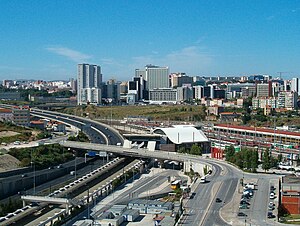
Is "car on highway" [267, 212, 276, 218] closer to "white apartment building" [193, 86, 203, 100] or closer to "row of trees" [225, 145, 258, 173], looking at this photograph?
"row of trees" [225, 145, 258, 173]

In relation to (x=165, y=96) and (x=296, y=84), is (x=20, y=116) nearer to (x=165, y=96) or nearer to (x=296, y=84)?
(x=165, y=96)

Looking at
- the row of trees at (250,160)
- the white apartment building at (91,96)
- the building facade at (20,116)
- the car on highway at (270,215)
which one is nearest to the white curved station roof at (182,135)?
the row of trees at (250,160)

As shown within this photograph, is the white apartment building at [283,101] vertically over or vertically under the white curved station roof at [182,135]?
over

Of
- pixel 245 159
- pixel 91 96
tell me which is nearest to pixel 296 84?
pixel 91 96

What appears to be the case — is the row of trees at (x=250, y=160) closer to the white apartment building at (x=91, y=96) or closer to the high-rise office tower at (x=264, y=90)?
the high-rise office tower at (x=264, y=90)

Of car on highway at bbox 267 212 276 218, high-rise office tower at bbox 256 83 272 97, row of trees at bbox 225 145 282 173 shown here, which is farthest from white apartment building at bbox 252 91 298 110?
car on highway at bbox 267 212 276 218

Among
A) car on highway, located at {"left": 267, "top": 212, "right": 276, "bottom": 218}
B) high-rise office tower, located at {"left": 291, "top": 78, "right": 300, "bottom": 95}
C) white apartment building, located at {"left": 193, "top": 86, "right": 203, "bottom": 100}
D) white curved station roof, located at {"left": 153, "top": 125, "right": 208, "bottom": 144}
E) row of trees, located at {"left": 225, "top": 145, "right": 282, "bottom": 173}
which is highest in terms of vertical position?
high-rise office tower, located at {"left": 291, "top": 78, "right": 300, "bottom": 95}
